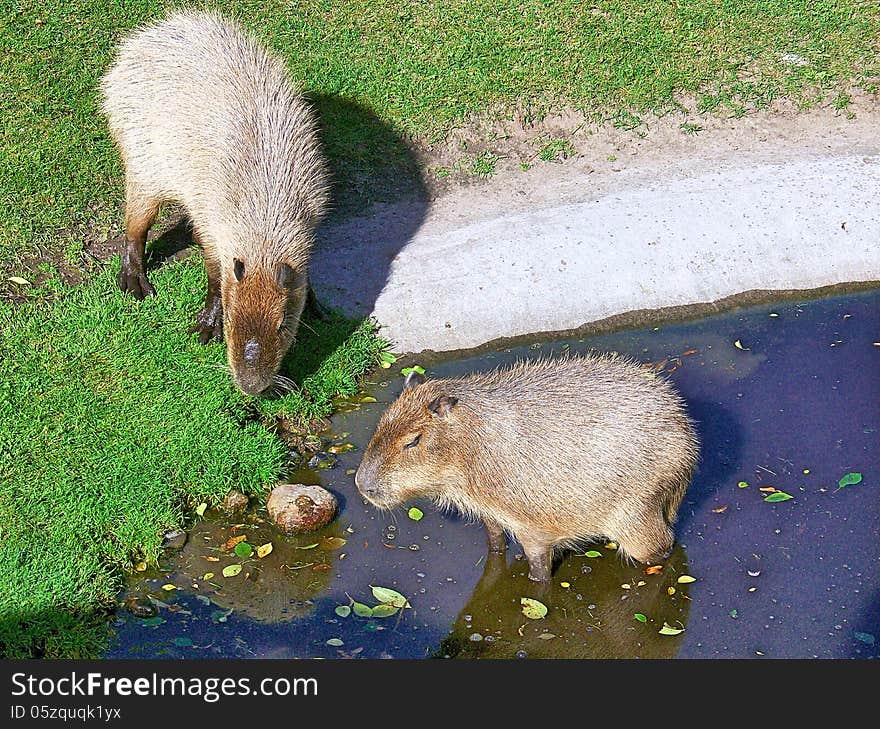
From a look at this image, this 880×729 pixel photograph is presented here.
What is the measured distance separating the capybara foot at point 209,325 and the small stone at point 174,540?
1.37 metres

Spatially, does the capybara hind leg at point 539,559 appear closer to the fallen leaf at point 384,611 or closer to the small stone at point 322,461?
the fallen leaf at point 384,611

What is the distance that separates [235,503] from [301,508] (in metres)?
0.36

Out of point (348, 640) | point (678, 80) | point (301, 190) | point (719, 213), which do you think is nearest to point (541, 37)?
point (678, 80)

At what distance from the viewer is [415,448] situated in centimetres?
427

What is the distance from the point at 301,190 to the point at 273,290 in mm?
867

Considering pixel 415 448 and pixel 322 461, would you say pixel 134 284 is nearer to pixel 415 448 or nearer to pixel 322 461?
pixel 322 461

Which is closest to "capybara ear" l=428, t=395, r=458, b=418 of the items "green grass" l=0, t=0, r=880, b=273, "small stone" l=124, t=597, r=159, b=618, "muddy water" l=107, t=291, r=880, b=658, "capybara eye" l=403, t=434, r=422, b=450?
"capybara eye" l=403, t=434, r=422, b=450

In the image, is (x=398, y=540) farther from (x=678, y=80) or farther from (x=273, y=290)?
(x=678, y=80)

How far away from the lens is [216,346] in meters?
5.69

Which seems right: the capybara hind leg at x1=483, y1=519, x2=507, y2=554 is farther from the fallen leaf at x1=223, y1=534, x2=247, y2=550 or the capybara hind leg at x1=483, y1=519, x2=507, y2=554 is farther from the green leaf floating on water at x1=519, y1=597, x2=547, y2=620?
the fallen leaf at x1=223, y1=534, x2=247, y2=550

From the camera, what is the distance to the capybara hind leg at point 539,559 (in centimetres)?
441

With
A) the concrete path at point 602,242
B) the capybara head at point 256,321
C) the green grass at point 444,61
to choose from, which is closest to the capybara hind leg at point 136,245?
the green grass at point 444,61

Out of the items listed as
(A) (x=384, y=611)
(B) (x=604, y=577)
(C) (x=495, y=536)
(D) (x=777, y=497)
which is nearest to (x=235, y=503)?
(A) (x=384, y=611)

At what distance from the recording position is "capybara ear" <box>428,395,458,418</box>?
4199 millimetres
